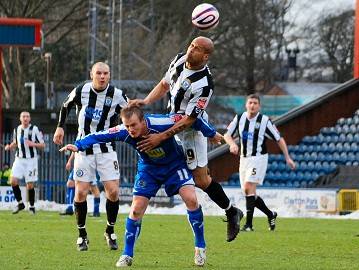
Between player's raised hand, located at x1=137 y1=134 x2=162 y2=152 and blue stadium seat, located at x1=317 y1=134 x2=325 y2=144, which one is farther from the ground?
blue stadium seat, located at x1=317 y1=134 x2=325 y2=144

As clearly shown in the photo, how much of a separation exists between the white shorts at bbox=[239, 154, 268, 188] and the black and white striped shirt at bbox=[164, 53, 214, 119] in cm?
642

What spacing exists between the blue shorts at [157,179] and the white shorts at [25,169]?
44.2 ft

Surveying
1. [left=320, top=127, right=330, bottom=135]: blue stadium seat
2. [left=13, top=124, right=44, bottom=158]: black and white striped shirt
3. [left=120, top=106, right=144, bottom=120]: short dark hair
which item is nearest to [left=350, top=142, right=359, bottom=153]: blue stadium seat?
[left=320, top=127, right=330, bottom=135]: blue stadium seat

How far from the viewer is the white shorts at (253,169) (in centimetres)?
1919

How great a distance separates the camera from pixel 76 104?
1435 centimetres

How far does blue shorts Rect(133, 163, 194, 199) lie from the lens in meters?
12.0

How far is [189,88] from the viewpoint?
1265 cm

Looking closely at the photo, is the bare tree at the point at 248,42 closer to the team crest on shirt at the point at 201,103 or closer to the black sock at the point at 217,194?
the black sock at the point at 217,194

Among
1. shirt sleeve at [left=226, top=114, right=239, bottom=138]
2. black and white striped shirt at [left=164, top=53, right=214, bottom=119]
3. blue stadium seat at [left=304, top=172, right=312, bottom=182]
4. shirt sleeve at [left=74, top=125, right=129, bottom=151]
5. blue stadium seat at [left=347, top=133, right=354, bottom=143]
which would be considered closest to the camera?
shirt sleeve at [left=74, top=125, right=129, bottom=151]

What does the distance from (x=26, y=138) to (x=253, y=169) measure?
7506mm

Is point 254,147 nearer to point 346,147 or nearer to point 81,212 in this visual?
point 81,212

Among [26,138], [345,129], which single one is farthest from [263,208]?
[345,129]

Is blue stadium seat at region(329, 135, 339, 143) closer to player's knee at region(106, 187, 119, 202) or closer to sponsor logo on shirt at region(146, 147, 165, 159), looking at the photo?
player's knee at region(106, 187, 119, 202)

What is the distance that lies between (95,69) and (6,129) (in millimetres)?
22072
